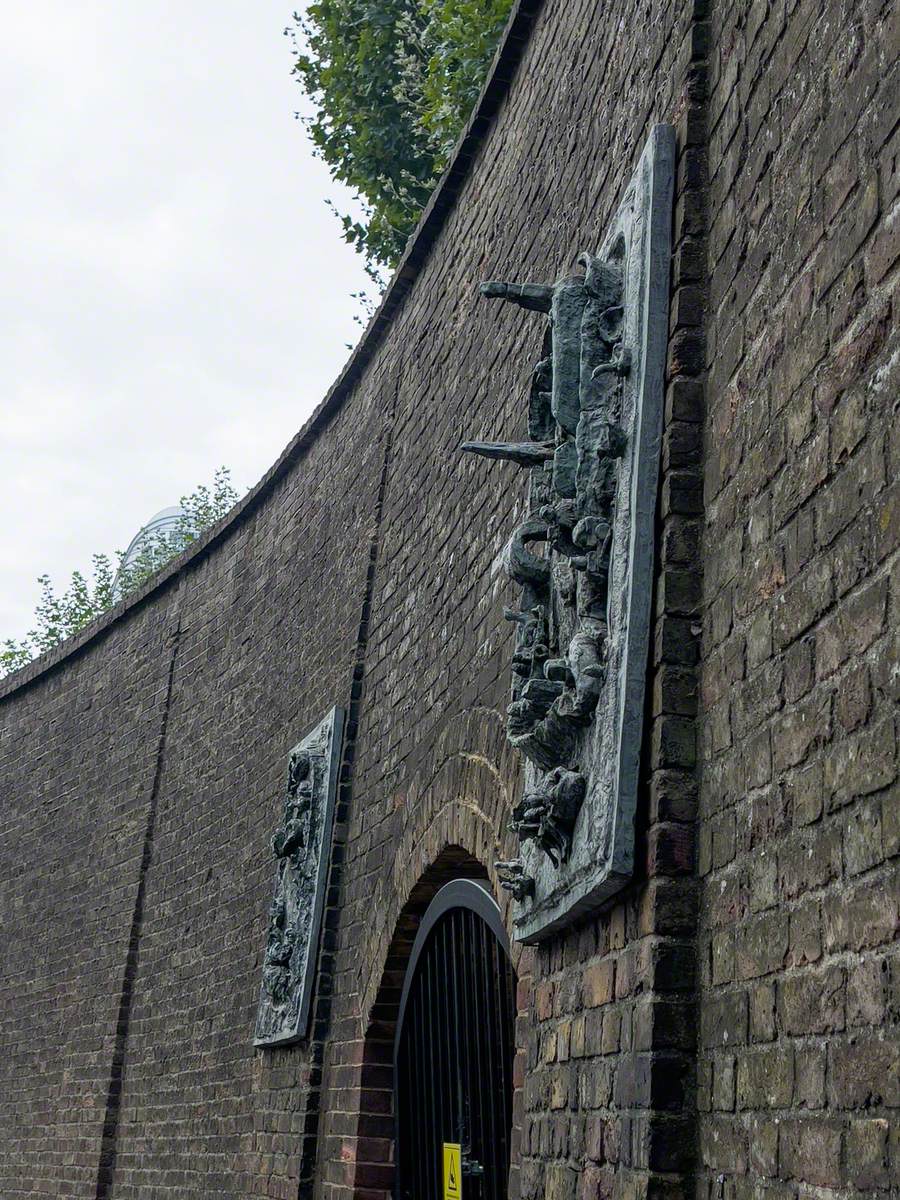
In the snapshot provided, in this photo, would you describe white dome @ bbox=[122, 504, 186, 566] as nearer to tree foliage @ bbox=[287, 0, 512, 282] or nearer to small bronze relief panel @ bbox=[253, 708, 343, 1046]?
tree foliage @ bbox=[287, 0, 512, 282]

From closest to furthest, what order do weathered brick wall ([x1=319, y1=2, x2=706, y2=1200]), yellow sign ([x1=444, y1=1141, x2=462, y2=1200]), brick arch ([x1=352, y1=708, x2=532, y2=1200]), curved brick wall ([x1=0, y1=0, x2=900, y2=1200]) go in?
curved brick wall ([x1=0, y1=0, x2=900, y2=1200])
weathered brick wall ([x1=319, y1=2, x2=706, y2=1200])
brick arch ([x1=352, y1=708, x2=532, y2=1200])
yellow sign ([x1=444, y1=1141, x2=462, y2=1200])

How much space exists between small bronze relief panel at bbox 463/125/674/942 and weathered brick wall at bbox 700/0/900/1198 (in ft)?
0.59

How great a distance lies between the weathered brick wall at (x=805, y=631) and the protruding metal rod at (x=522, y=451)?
0.89 metres

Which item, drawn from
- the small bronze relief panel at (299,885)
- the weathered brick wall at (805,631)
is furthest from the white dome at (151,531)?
the weathered brick wall at (805,631)

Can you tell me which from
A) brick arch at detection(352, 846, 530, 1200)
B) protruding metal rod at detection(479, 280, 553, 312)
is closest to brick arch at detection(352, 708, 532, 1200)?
brick arch at detection(352, 846, 530, 1200)

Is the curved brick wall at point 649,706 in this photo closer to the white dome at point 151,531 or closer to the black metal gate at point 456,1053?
the black metal gate at point 456,1053

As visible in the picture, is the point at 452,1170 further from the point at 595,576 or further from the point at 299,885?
the point at 595,576

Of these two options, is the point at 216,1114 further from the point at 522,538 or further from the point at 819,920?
the point at 819,920

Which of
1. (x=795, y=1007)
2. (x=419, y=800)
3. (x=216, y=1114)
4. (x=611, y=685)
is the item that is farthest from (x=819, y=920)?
(x=216, y=1114)

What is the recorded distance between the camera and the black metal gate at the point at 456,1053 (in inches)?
180

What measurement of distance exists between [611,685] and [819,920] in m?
0.96

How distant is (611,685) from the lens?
325 cm

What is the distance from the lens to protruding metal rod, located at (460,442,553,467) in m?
4.11

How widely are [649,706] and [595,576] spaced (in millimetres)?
388
